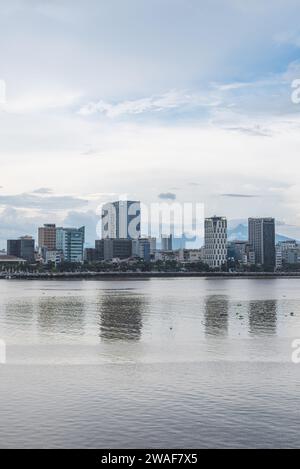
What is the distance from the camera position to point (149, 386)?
103ft

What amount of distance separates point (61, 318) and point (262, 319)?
22.3m

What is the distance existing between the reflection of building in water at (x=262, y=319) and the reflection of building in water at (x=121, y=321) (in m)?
11.0

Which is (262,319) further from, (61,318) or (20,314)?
(20,314)

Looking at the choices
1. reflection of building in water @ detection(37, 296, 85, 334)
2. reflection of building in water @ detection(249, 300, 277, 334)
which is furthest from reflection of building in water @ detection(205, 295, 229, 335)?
reflection of building in water @ detection(37, 296, 85, 334)

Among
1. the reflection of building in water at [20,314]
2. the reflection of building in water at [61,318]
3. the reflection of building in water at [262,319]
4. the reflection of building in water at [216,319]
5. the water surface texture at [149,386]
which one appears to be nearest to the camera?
the water surface texture at [149,386]

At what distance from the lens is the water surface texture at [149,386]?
23625mm

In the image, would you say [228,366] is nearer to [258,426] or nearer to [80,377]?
[80,377]

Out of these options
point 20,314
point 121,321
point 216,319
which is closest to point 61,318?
point 121,321

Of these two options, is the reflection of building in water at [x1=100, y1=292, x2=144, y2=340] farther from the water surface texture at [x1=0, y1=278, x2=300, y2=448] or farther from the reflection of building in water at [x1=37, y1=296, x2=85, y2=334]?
the reflection of building in water at [x1=37, y1=296, x2=85, y2=334]

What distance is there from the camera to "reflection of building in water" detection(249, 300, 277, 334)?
56406 mm

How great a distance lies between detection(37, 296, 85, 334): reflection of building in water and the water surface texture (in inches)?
28.8

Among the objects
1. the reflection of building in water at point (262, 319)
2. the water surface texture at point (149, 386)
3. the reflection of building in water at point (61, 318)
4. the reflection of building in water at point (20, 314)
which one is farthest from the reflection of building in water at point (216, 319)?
the reflection of building in water at point (20, 314)

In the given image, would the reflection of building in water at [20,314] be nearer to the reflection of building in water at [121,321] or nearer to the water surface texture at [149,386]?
the water surface texture at [149,386]
